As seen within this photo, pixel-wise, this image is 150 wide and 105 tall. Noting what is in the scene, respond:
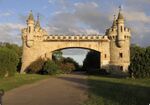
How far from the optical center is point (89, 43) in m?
62.0

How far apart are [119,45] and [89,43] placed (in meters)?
5.37

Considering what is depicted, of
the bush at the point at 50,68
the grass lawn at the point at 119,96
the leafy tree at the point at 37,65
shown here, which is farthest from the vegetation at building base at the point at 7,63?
the grass lawn at the point at 119,96

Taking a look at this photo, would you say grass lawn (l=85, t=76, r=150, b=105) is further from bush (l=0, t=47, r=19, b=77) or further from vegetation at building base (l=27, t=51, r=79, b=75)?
vegetation at building base (l=27, t=51, r=79, b=75)

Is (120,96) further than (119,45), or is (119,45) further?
(119,45)

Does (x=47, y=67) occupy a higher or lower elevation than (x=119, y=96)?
higher

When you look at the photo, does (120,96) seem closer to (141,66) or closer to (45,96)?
(45,96)

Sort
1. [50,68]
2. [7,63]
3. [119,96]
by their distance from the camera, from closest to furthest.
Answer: [119,96] < [7,63] < [50,68]

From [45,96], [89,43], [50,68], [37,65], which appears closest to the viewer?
[45,96]

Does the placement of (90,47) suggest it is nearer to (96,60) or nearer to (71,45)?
(71,45)

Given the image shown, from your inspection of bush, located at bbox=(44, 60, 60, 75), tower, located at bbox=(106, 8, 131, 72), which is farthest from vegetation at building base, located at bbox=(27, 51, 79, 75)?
tower, located at bbox=(106, 8, 131, 72)

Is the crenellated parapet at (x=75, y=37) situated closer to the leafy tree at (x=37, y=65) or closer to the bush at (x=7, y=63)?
the leafy tree at (x=37, y=65)

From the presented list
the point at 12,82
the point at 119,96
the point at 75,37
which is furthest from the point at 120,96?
the point at 75,37

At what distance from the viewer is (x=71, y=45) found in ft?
205

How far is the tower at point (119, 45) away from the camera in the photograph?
6056 cm
